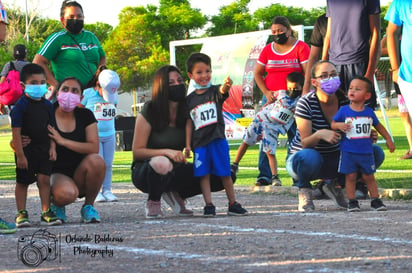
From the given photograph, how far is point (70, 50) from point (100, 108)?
829 mm

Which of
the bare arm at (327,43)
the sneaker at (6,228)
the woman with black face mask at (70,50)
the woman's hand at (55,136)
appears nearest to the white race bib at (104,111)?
the woman with black face mask at (70,50)

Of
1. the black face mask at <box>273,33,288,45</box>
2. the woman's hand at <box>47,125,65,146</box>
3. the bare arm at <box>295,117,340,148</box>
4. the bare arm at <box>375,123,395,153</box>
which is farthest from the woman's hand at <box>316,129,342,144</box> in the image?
the black face mask at <box>273,33,288,45</box>

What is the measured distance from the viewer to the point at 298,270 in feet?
15.6

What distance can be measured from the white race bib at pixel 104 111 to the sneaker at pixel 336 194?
2.71 m

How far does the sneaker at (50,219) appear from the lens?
7348 millimetres

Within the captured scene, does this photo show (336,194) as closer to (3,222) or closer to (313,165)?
(313,165)

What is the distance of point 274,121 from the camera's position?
1059cm

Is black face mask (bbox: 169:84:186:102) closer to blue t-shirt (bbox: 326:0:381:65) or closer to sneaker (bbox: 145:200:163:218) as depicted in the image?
sneaker (bbox: 145:200:163:218)

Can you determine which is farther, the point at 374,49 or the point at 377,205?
the point at 374,49

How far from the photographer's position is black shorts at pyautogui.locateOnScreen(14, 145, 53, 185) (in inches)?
292

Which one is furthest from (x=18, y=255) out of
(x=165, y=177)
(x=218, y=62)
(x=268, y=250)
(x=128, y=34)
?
(x=128, y=34)

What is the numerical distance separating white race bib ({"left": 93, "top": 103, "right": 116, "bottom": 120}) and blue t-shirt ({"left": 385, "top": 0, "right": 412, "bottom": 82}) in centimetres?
315

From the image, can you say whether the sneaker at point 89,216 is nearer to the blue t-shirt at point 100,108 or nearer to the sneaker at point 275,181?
the blue t-shirt at point 100,108

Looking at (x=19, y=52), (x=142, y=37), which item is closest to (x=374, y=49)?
(x=19, y=52)
